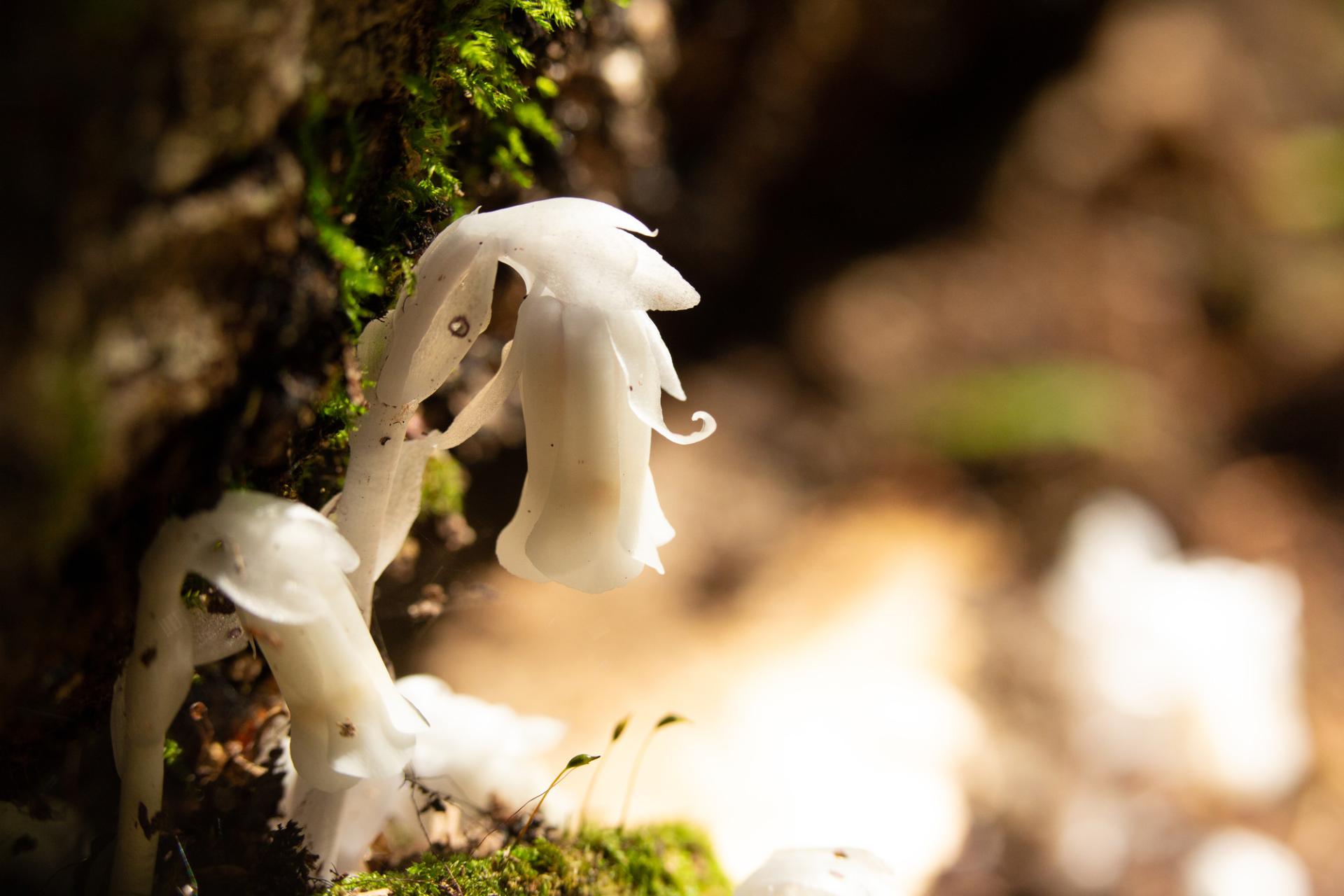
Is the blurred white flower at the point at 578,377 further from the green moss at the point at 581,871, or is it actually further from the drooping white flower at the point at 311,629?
the green moss at the point at 581,871

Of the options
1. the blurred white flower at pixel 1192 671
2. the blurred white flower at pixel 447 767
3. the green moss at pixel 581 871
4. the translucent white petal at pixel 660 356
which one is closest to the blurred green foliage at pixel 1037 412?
the blurred white flower at pixel 1192 671

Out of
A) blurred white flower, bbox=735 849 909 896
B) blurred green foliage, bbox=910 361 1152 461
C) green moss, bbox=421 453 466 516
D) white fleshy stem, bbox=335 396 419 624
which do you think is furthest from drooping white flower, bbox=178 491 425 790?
blurred green foliage, bbox=910 361 1152 461

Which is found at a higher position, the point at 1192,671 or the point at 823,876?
the point at 1192,671

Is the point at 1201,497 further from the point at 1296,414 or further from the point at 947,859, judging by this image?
the point at 947,859

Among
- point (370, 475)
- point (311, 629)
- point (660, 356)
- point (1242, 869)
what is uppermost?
point (1242, 869)

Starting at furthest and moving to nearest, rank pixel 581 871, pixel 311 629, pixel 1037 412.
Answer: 1. pixel 1037 412
2. pixel 581 871
3. pixel 311 629

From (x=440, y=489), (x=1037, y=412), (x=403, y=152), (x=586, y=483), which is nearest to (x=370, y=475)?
(x=586, y=483)

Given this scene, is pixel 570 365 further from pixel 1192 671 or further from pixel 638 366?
pixel 1192 671

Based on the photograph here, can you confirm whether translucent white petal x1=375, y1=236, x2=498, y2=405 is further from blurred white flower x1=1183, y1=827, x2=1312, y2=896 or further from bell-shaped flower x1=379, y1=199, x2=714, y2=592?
blurred white flower x1=1183, y1=827, x2=1312, y2=896
